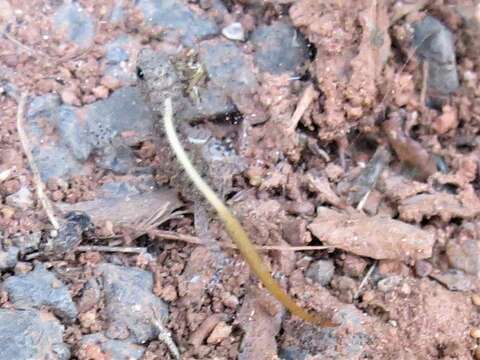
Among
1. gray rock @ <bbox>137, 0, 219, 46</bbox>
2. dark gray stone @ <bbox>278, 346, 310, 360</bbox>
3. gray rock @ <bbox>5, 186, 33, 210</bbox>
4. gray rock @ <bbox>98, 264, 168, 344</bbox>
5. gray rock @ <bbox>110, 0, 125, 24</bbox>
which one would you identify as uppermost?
gray rock @ <bbox>110, 0, 125, 24</bbox>

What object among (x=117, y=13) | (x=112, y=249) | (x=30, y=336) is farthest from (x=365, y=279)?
(x=117, y=13)

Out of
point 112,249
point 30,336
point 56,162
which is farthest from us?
point 56,162

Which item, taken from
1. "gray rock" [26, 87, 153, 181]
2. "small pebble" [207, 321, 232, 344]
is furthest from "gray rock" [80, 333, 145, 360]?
"gray rock" [26, 87, 153, 181]

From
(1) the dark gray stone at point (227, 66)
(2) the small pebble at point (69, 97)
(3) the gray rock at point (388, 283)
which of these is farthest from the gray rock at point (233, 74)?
(3) the gray rock at point (388, 283)

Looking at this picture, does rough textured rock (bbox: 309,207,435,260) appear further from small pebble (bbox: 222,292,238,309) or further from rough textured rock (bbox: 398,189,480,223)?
small pebble (bbox: 222,292,238,309)

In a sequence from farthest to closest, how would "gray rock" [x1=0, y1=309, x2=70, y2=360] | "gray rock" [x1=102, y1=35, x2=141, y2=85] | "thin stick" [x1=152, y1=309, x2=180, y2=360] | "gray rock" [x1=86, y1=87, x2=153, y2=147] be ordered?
"gray rock" [x1=102, y1=35, x2=141, y2=85] < "gray rock" [x1=86, y1=87, x2=153, y2=147] < "thin stick" [x1=152, y1=309, x2=180, y2=360] < "gray rock" [x1=0, y1=309, x2=70, y2=360]

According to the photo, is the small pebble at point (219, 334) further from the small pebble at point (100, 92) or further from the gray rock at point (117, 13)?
the gray rock at point (117, 13)

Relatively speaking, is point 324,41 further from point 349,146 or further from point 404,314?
point 404,314

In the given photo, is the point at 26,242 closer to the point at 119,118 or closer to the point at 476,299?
the point at 119,118
